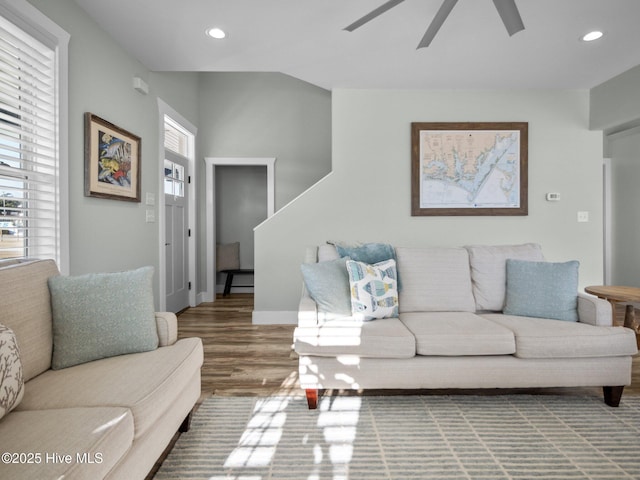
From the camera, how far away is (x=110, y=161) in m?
2.78

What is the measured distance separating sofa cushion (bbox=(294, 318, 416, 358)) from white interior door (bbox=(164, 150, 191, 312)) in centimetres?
256

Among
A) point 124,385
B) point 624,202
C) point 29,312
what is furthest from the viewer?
point 624,202

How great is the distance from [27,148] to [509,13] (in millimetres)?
2773

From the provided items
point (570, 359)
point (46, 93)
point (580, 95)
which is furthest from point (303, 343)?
point (580, 95)

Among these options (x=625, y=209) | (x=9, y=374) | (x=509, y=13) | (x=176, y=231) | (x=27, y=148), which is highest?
(x=509, y=13)

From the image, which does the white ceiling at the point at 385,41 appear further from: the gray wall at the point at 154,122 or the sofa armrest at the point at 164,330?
the sofa armrest at the point at 164,330

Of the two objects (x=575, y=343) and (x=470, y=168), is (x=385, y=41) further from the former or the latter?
(x=575, y=343)

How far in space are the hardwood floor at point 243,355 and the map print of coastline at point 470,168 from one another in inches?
73.3

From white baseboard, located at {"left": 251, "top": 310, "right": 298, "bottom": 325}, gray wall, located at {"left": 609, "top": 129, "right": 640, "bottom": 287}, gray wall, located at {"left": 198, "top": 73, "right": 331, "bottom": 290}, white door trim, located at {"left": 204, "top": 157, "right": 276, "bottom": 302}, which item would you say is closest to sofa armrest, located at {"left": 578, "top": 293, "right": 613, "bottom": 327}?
white baseboard, located at {"left": 251, "top": 310, "right": 298, "bottom": 325}

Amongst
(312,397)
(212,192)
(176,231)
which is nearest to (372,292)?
(312,397)

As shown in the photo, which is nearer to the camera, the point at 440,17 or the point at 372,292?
the point at 440,17

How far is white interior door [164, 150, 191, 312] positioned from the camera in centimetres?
411

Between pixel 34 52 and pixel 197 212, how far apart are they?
289cm

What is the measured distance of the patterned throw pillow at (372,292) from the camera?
2326mm
